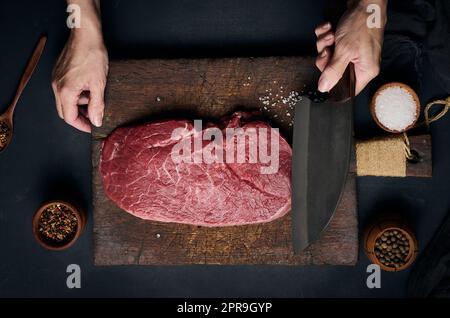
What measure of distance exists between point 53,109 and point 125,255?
763 mm

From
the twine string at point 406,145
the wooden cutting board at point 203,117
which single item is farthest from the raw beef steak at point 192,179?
the twine string at point 406,145

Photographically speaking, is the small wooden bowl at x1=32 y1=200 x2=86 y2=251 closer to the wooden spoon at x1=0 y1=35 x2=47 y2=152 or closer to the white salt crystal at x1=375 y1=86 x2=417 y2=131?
the wooden spoon at x1=0 y1=35 x2=47 y2=152

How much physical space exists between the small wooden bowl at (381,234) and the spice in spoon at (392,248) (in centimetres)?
1

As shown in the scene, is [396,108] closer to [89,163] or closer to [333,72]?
[333,72]

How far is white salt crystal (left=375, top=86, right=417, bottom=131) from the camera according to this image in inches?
75.5

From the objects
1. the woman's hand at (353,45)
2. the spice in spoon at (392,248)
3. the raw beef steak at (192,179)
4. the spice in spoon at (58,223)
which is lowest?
the spice in spoon at (392,248)

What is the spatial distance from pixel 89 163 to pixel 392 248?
1387mm

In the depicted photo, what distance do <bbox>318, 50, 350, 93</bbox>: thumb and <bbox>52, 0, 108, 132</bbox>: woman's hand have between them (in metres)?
0.90

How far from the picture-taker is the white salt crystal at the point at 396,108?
1917 millimetres

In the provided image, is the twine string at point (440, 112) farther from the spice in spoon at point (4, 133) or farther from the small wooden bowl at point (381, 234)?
the spice in spoon at point (4, 133)

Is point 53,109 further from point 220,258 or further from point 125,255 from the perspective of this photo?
point 220,258

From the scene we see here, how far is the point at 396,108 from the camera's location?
1.93 metres

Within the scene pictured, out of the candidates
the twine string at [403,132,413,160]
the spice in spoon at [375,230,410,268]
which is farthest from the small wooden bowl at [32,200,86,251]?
the twine string at [403,132,413,160]
